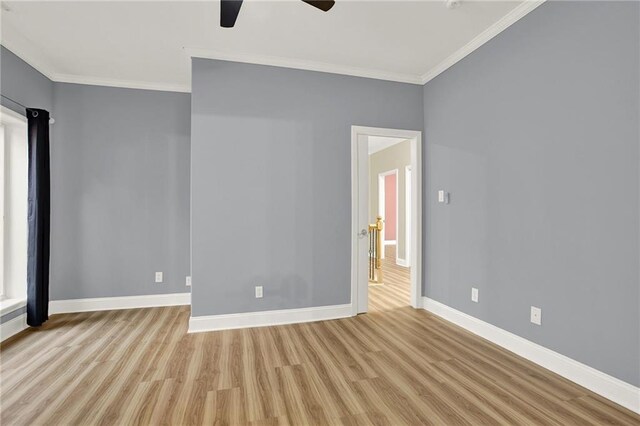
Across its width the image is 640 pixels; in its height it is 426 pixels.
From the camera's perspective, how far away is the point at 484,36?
2.92 metres

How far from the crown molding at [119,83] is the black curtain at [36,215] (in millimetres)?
A: 674

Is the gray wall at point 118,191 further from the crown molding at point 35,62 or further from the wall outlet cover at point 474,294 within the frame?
the wall outlet cover at point 474,294

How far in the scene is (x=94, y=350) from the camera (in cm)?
274

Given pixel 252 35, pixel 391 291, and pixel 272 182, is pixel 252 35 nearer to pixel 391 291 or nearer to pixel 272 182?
pixel 272 182

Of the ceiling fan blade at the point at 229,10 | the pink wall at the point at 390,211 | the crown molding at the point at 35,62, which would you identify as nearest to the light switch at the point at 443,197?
the ceiling fan blade at the point at 229,10

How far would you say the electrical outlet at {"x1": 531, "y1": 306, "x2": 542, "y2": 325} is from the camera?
2.46 m

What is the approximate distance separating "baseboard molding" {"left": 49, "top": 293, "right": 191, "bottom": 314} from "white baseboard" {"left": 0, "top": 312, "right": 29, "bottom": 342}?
1.55ft

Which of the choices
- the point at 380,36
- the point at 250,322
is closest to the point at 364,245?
the point at 250,322

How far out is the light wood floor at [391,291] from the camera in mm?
3992

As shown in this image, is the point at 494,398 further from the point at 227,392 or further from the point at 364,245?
the point at 364,245

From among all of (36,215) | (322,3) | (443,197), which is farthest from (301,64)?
(36,215)

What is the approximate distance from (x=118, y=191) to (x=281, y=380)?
122 inches

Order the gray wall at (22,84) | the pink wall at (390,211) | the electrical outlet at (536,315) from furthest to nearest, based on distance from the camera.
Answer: the pink wall at (390,211) → the gray wall at (22,84) → the electrical outlet at (536,315)

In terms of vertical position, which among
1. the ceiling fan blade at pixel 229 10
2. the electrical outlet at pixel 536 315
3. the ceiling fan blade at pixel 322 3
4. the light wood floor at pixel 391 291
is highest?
the ceiling fan blade at pixel 229 10
